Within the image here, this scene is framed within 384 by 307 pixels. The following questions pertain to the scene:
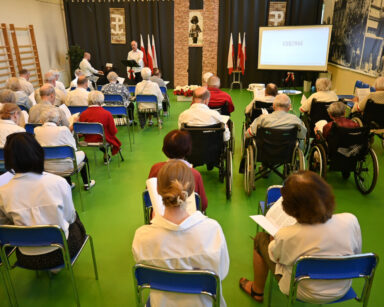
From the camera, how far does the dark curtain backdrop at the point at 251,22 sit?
9391 millimetres

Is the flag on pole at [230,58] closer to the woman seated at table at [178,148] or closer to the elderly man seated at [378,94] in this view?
the elderly man seated at [378,94]

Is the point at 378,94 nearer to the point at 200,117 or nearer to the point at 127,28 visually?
the point at 200,117

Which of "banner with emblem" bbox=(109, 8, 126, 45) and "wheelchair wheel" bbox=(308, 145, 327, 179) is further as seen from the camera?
"banner with emblem" bbox=(109, 8, 126, 45)

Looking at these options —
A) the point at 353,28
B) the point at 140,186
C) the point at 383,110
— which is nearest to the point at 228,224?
the point at 140,186

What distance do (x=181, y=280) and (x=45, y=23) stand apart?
33.7ft

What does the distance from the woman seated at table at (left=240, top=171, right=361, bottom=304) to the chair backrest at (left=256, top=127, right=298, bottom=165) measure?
5.79 feet

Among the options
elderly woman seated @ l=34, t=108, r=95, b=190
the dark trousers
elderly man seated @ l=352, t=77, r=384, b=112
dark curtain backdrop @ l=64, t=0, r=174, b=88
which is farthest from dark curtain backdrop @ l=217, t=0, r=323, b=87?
the dark trousers

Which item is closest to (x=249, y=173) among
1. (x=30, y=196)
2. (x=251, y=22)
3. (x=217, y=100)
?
(x=217, y=100)

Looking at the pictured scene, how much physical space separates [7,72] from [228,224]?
7426 millimetres

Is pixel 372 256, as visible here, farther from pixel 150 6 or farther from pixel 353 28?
pixel 150 6

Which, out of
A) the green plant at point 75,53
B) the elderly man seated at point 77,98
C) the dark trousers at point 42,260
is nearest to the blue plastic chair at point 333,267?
the dark trousers at point 42,260

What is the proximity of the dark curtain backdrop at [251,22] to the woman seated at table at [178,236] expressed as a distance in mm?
9186

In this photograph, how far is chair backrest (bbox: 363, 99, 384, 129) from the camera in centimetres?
433

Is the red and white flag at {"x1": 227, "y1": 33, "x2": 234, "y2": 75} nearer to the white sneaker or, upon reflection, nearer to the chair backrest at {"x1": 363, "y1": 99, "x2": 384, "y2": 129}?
the chair backrest at {"x1": 363, "y1": 99, "x2": 384, "y2": 129}
